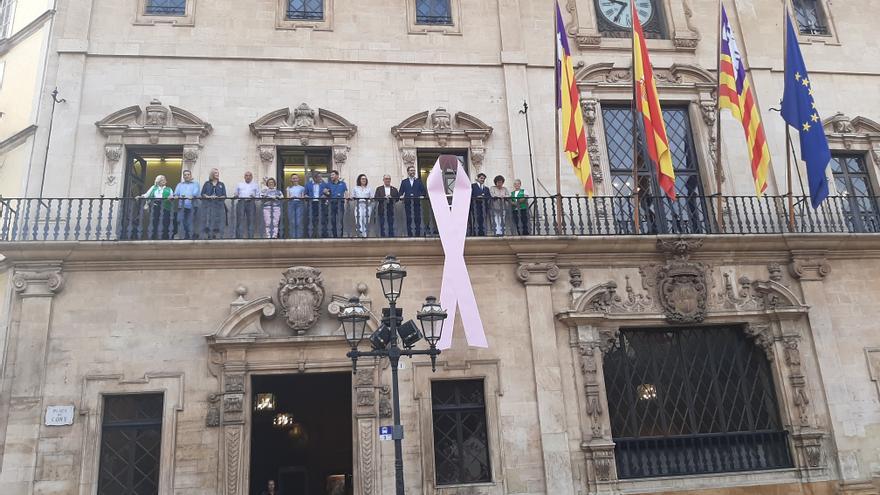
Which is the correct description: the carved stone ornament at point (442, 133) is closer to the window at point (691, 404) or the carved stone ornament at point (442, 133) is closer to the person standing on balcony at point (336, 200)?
the person standing on balcony at point (336, 200)

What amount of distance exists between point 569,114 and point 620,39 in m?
3.87

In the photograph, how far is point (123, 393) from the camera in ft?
35.4

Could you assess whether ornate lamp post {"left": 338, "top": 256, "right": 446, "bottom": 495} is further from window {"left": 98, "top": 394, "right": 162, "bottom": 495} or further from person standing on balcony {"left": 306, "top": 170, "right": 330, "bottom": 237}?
window {"left": 98, "top": 394, "right": 162, "bottom": 495}

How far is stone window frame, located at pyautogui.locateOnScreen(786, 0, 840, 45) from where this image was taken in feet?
49.7

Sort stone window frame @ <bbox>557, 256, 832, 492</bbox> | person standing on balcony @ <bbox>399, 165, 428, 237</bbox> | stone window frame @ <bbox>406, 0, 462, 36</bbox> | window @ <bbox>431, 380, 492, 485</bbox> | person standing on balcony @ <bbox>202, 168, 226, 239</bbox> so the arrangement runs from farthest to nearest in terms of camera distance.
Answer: stone window frame @ <bbox>406, 0, 462, 36</bbox>, person standing on balcony @ <bbox>399, 165, 428, 237</bbox>, person standing on balcony @ <bbox>202, 168, 226, 239</bbox>, stone window frame @ <bbox>557, 256, 832, 492</bbox>, window @ <bbox>431, 380, 492, 485</bbox>

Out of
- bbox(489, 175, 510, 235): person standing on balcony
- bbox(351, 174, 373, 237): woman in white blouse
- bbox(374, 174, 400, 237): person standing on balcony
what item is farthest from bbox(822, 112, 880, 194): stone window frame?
bbox(351, 174, 373, 237): woman in white blouse

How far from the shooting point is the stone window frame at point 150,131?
12227 mm

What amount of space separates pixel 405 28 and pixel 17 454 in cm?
1034

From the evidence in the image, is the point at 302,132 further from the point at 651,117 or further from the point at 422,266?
the point at 651,117

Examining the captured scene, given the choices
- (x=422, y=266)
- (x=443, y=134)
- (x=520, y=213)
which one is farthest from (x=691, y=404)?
(x=443, y=134)

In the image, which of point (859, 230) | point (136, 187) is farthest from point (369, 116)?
point (859, 230)

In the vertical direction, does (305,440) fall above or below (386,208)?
below

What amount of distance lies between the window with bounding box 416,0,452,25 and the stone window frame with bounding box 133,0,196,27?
4.57m

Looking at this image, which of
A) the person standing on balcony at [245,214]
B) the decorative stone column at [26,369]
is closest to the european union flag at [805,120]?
the person standing on balcony at [245,214]
